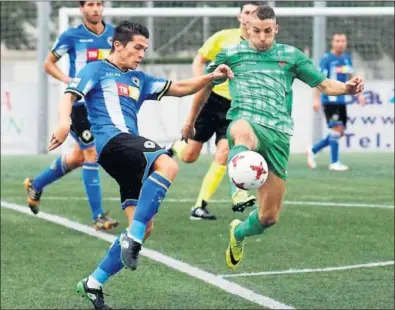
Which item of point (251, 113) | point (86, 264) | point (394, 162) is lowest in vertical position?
point (394, 162)

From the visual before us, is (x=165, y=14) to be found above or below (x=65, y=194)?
above

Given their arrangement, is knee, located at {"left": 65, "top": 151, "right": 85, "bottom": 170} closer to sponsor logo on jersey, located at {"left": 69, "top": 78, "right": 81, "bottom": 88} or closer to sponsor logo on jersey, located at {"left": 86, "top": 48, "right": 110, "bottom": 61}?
sponsor logo on jersey, located at {"left": 86, "top": 48, "right": 110, "bottom": 61}

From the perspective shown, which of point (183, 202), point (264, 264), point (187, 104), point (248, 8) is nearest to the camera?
point (264, 264)

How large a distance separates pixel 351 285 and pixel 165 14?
30.5 ft

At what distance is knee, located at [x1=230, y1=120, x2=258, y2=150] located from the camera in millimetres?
7641

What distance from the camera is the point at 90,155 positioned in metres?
11.1

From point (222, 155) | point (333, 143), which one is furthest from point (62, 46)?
point (333, 143)

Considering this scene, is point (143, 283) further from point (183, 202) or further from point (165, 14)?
point (165, 14)

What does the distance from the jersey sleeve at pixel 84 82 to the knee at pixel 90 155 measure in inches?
136

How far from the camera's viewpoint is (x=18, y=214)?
40.4 feet

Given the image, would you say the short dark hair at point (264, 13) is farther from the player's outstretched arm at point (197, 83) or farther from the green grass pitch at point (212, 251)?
the green grass pitch at point (212, 251)

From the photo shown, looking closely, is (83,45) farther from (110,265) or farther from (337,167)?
(337,167)

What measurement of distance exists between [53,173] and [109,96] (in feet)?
12.8

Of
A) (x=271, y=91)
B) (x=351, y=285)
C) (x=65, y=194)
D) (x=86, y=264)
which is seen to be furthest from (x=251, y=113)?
(x=65, y=194)
